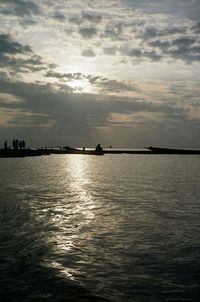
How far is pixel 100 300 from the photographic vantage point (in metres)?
9.50

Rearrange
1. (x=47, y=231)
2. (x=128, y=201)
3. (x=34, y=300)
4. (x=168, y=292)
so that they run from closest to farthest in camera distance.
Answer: (x=34, y=300) < (x=168, y=292) < (x=47, y=231) < (x=128, y=201)

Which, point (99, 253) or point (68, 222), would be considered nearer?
point (99, 253)

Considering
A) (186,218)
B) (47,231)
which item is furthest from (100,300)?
(186,218)

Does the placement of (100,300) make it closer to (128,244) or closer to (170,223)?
(128,244)

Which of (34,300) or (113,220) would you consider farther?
(113,220)

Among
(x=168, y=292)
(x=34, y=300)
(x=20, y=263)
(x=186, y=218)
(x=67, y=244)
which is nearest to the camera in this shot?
(x=34, y=300)

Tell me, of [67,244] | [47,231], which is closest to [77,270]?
[67,244]

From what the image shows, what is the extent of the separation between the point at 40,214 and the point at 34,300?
1324 cm

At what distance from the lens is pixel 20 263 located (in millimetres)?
12492

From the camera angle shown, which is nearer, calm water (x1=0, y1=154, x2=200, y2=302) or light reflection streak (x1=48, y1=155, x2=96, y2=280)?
calm water (x1=0, y1=154, x2=200, y2=302)

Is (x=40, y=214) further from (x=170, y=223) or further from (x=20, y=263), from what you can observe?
(x=20, y=263)

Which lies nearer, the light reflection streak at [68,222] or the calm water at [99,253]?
the calm water at [99,253]

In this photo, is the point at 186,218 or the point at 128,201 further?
the point at 128,201

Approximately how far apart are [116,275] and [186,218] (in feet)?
35.5
